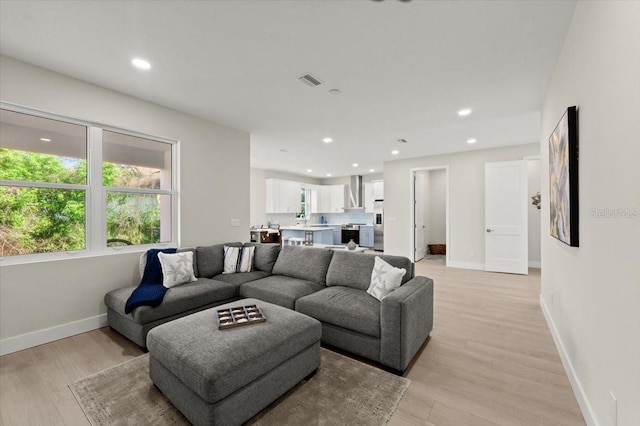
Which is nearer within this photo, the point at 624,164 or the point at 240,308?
the point at 624,164

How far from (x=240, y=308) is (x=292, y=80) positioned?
7.39 feet

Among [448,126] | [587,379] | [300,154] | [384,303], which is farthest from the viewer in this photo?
[300,154]

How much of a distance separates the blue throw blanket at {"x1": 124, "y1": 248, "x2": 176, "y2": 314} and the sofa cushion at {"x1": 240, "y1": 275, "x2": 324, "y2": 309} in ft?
2.88

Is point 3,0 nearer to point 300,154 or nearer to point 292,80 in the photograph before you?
point 292,80

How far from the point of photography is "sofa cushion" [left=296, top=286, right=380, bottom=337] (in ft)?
8.05

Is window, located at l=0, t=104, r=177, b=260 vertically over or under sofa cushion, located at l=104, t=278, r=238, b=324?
over

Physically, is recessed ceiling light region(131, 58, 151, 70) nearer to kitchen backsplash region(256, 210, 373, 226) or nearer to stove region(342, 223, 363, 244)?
kitchen backsplash region(256, 210, 373, 226)

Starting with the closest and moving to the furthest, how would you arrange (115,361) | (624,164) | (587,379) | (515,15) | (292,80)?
(624,164) < (587,379) < (515,15) < (115,361) < (292,80)

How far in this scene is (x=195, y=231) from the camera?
13.6ft

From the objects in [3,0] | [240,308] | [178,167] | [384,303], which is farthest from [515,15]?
[178,167]


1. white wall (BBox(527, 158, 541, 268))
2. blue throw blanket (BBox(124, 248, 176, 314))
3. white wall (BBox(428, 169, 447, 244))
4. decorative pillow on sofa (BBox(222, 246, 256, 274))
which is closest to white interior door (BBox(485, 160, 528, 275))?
white wall (BBox(527, 158, 541, 268))

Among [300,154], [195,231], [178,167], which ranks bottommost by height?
[195,231]

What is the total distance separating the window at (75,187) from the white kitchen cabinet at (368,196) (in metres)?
6.95

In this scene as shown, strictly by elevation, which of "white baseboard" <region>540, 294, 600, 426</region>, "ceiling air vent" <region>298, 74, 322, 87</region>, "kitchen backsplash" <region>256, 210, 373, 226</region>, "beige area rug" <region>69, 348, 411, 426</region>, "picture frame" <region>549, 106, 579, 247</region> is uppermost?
"ceiling air vent" <region>298, 74, 322, 87</region>
